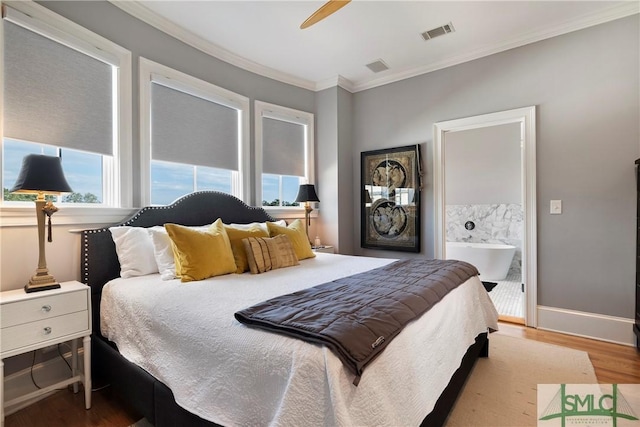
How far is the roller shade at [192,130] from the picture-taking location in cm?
288

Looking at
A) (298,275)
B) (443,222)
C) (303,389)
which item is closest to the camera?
(303,389)

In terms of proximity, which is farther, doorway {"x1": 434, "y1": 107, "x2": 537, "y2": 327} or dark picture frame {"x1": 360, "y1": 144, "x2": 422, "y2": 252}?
doorway {"x1": 434, "y1": 107, "x2": 537, "y2": 327}

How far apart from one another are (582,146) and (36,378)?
4718 millimetres

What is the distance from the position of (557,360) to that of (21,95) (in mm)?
4264

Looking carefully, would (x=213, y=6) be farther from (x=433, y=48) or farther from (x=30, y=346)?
(x=30, y=346)

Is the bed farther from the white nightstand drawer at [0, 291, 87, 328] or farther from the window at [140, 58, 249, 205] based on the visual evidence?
the window at [140, 58, 249, 205]

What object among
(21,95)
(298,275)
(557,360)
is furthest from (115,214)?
(557,360)

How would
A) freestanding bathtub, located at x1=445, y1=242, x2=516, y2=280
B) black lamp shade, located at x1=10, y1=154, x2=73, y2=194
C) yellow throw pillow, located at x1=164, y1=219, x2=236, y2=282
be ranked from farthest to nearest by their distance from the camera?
1. freestanding bathtub, located at x1=445, y1=242, x2=516, y2=280
2. yellow throw pillow, located at x1=164, y1=219, x2=236, y2=282
3. black lamp shade, located at x1=10, y1=154, x2=73, y2=194

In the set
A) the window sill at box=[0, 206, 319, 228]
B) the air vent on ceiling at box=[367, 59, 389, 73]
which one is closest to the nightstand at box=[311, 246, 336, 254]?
the window sill at box=[0, 206, 319, 228]

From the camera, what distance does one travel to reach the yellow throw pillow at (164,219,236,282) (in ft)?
6.82

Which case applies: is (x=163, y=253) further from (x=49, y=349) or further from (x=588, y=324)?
(x=588, y=324)

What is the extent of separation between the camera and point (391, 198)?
4.10 meters

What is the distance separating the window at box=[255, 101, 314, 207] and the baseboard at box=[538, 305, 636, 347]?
3088 millimetres

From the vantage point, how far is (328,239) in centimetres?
428
